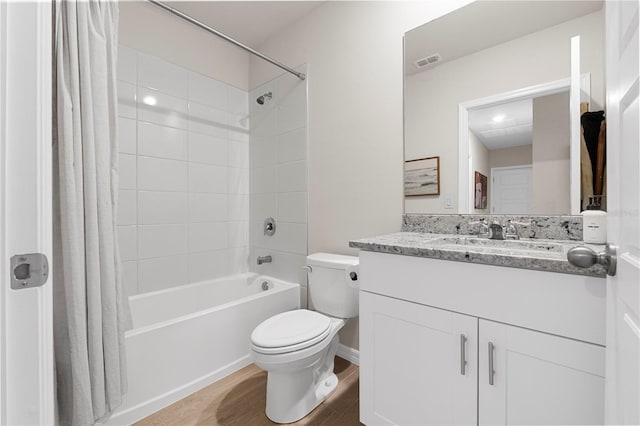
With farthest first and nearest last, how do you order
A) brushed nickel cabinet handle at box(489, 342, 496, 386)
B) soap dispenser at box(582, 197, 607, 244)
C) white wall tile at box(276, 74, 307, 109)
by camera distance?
1. white wall tile at box(276, 74, 307, 109)
2. soap dispenser at box(582, 197, 607, 244)
3. brushed nickel cabinet handle at box(489, 342, 496, 386)

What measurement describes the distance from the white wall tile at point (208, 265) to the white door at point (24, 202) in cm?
178

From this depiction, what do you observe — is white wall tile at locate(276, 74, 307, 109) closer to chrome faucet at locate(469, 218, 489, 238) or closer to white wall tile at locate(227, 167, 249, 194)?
white wall tile at locate(227, 167, 249, 194)

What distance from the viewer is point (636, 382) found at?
1.49 feet

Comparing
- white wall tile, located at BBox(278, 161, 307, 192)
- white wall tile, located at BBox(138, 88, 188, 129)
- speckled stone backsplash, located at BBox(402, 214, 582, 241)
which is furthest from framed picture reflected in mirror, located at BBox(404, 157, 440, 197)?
white wall tile, located at BBox(138, 88, 188, 129)

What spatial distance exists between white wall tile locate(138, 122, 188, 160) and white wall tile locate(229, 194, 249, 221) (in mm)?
524

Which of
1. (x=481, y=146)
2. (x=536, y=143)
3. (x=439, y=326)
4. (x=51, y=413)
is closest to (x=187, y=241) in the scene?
(x=51, y=413)

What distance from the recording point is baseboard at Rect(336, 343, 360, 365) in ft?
6.25

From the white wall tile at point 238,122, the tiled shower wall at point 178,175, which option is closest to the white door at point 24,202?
the tiled shower wall at point 178,175

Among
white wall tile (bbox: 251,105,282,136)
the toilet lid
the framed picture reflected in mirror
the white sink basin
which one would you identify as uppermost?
white wall tile (bbox: 251,105,282,136)

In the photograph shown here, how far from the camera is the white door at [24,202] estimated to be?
506 millimetres

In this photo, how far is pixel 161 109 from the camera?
2.12 meters

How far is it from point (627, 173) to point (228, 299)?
2.46 metres

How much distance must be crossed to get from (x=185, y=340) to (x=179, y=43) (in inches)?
83.0

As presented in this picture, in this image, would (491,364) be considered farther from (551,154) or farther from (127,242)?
Result: (127,242)
